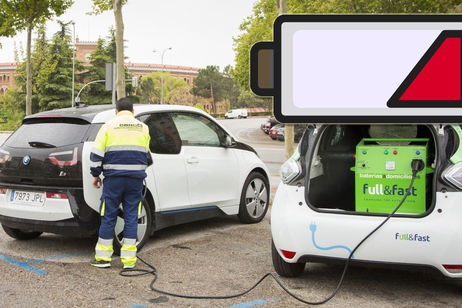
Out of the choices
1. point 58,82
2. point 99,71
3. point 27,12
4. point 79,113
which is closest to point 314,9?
point 27,12

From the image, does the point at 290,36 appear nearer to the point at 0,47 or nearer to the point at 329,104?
the point at 329,104

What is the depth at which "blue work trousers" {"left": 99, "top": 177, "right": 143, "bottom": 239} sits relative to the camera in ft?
17.9

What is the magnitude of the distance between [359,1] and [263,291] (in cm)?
2362

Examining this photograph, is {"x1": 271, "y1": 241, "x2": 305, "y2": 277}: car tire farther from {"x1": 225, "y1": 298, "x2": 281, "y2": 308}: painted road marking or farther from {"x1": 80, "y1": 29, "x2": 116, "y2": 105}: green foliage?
{"x1": 80, "y1": 29, "x2": 116, "y2": 105}: green foliage

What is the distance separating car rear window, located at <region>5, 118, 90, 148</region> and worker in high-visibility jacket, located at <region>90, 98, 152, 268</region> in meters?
0.46

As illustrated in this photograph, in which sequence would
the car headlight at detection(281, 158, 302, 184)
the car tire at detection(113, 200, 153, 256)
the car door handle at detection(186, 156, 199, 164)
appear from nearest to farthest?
the car headlight at detection(281, 158, 302, 184)
the car tire at detection(113, 200, 153, 256)
the car door handle at detection(186, 156, 199, 164)

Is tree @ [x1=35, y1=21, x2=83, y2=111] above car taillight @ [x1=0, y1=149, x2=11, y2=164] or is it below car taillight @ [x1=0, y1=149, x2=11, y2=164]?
above

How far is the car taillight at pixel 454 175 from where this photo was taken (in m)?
4.36

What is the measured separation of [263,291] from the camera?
4.80 metres

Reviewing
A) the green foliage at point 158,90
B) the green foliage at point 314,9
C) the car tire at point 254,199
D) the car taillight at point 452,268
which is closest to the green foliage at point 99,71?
the green foliage at point 314,9

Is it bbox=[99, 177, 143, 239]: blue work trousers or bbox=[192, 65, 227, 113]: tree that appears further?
bbox=[192, 65, 227, 113]: tree

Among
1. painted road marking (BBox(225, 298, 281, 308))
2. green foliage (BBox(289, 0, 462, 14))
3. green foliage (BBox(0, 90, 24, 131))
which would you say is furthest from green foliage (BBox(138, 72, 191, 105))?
painted road marking (BBox(225, 298, 281, 308))

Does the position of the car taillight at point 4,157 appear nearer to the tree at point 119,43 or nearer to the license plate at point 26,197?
the license plate at point 26,197

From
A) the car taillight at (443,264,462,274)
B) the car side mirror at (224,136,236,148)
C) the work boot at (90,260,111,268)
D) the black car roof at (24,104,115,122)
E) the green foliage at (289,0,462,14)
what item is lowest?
the work boot at (90,260,111,268)
